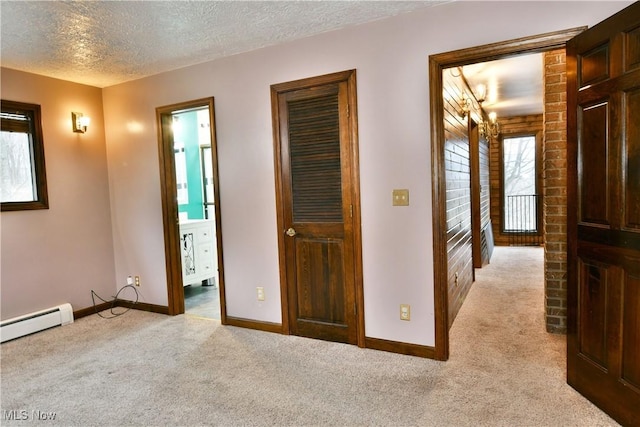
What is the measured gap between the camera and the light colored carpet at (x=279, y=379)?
6.88ft

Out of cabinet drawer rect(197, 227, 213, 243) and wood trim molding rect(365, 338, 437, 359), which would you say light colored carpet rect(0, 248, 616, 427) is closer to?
wood trim molding rect(365, 338, 437, 359)

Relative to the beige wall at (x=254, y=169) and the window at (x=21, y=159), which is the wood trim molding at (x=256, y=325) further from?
the window at (x=21, y=159)

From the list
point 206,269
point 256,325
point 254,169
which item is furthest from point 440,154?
point 206,269

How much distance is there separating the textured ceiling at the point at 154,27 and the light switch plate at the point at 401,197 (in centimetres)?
124

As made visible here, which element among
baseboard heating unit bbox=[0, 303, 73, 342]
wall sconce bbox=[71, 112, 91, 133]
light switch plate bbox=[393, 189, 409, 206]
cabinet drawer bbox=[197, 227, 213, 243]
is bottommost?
baseboard heating unit bbox=[0, 303, 73, 342]

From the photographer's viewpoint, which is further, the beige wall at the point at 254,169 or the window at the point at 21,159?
the window at the point at 21,159

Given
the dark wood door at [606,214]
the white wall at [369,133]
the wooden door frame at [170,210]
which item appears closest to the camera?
the dark wood door at [606,214]

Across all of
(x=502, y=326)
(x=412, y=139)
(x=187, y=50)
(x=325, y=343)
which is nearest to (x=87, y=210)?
(x=187, y=50)

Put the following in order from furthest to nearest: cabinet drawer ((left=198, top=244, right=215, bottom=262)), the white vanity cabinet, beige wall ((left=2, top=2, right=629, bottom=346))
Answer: cabinet drawer ((left=198, top=244, right=215, bottom=262)), the white vanity cabinet, beige wall ((left=2, top=2, right=629, bottom=346))

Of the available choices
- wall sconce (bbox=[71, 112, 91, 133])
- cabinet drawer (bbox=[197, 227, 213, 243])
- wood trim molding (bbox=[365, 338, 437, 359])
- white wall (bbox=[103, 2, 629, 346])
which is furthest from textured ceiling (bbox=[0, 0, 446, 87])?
wood trim molding (bbox=[365, 338, 437, 359])

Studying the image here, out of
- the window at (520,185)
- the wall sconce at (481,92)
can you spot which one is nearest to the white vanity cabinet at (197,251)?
the wall sconce at (481,92)

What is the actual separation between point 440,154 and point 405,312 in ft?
3.87

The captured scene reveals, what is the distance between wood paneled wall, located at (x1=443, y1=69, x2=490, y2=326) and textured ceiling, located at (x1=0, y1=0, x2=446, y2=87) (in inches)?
42.4

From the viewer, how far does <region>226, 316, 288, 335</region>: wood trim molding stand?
3330 mm
